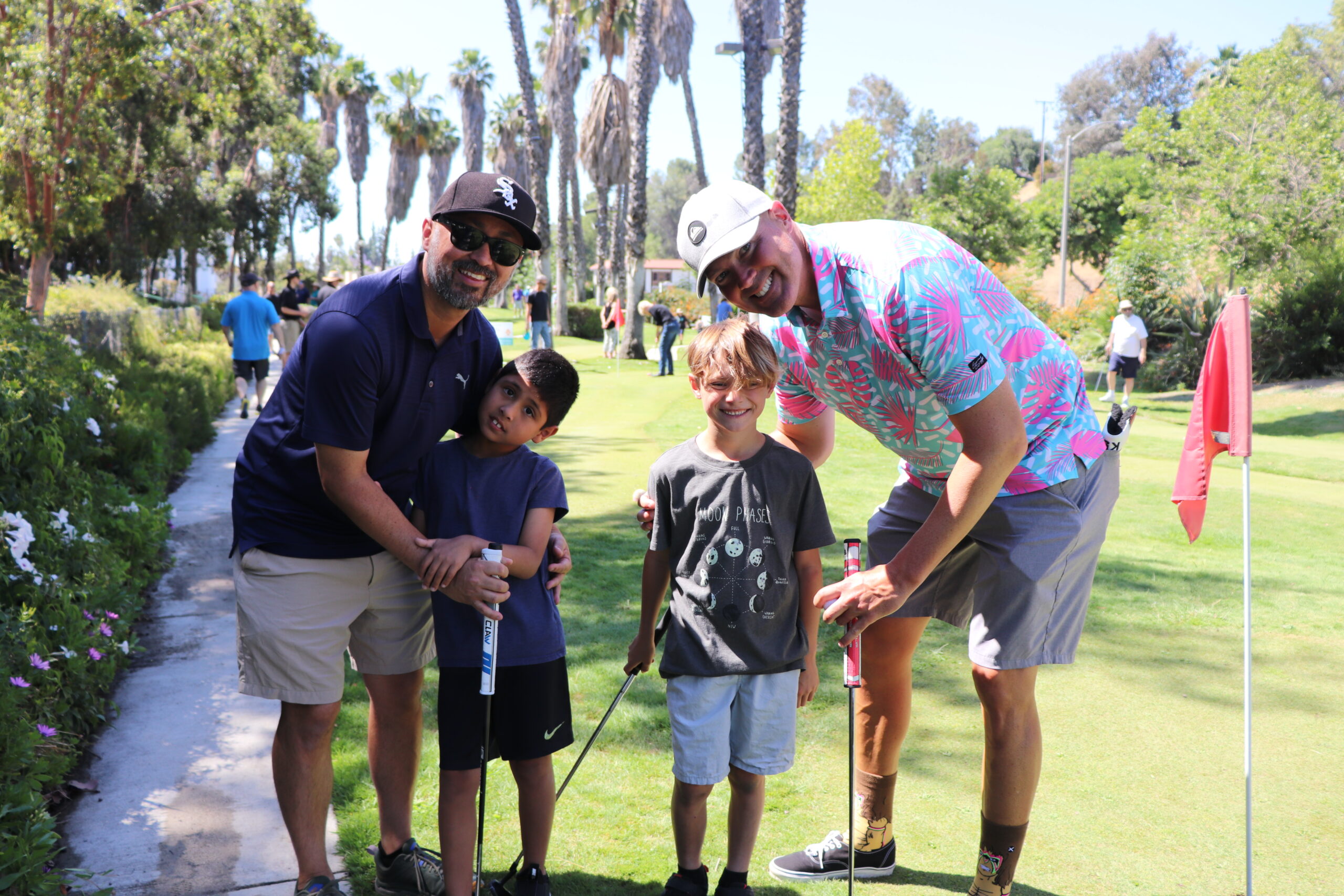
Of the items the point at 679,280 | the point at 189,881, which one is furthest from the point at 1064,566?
the point at 679,280

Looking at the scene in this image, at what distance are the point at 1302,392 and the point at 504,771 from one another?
20.4 m

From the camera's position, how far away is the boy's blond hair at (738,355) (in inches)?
107

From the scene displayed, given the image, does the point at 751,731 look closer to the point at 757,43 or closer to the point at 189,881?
the point at 189,881

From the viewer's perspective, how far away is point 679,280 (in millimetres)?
95688

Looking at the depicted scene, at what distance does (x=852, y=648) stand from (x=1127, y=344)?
16.4 metres

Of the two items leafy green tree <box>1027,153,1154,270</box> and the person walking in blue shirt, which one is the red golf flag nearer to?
the person walking in blue shirt

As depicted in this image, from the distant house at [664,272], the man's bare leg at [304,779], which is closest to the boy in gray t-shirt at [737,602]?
the man's bare leg at [304,779]

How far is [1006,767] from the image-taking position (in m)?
2.68

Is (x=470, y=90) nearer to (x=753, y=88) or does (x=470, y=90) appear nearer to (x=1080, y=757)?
(x=753, y=88)

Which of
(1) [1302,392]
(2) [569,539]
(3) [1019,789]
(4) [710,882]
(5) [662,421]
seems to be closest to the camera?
(3) [1019,789]

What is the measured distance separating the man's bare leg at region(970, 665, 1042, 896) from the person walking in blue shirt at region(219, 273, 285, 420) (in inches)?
448

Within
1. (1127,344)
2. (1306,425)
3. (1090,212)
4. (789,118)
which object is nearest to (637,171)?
(789,118)

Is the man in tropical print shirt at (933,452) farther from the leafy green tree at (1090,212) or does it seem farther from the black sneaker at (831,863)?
the leafy green tree at (1090,212)

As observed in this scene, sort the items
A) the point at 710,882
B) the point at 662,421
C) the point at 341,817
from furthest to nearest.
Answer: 1. the point at 662,421
2. the point at 341,817
3. the point at 710,882
